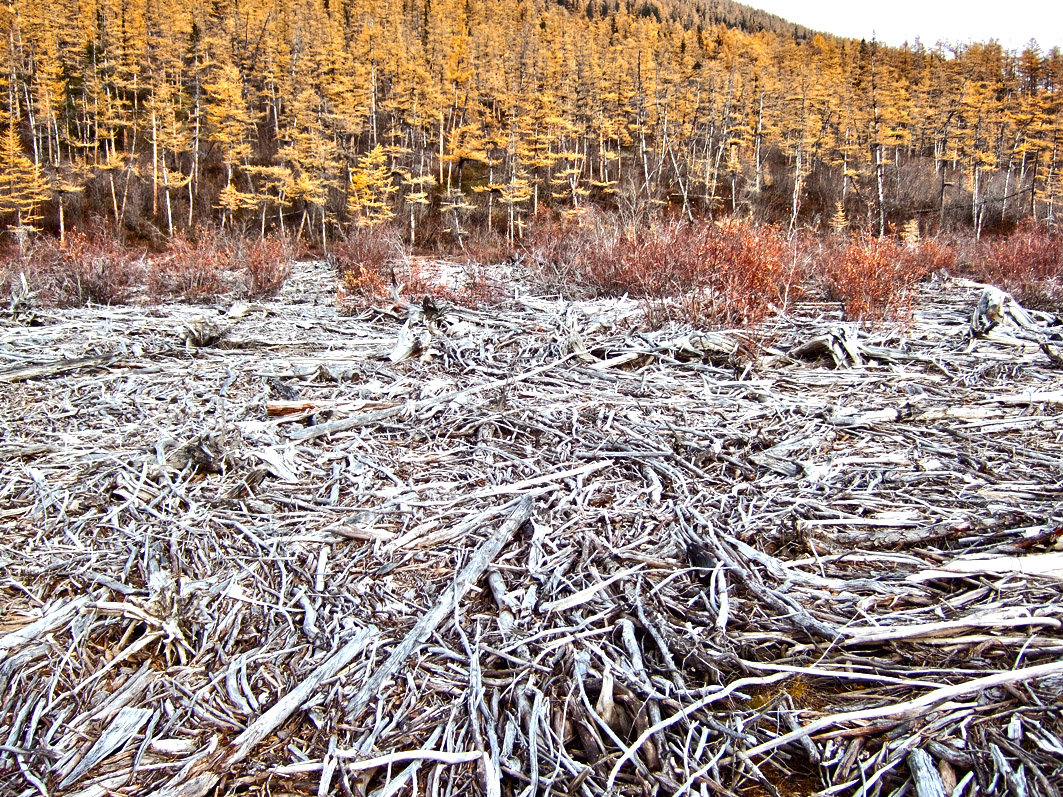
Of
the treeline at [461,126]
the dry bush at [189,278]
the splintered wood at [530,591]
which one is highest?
the treeline at [461,126]

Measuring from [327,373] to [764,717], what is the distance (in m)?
3.58

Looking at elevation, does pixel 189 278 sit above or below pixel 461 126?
below

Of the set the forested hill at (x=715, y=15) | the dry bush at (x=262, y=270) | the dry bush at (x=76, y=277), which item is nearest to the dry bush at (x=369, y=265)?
the dry bush at (x=262, y=270)

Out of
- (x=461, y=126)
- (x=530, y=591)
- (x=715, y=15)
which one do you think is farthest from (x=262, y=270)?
(x=715, y=15)

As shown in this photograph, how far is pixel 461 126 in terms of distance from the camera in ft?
132

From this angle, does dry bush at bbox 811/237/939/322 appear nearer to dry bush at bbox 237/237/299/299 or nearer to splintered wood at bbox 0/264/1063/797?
splintered wood at bbox 0/264/1063/797

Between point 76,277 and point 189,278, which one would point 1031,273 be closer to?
point 189,278

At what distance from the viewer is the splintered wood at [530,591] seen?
1386 millimetres

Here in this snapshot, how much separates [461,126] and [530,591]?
4344 centimetres

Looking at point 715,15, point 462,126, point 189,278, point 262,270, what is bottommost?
point 189,278

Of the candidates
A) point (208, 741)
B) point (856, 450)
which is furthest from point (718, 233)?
point (208, 741)

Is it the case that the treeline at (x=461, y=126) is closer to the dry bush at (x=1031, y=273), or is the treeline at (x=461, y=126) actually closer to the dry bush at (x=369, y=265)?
the dry bush at (x=369, y=265)

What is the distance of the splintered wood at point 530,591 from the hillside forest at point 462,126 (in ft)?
95.2

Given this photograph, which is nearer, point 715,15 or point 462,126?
point 462,126
